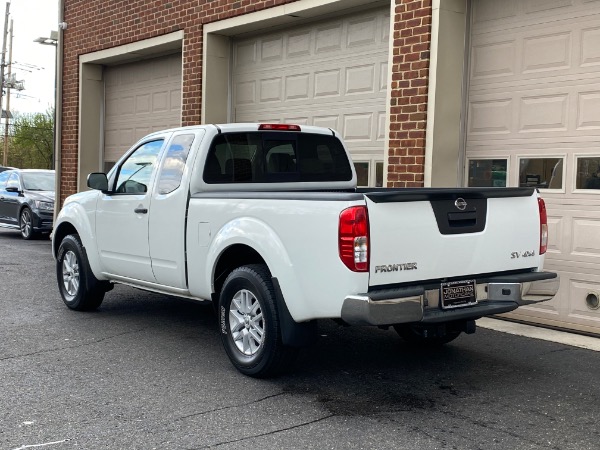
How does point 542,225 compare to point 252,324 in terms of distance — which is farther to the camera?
point 542,225

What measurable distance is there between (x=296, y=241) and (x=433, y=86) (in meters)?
4.07

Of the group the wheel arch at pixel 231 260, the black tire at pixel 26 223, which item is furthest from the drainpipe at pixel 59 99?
the wheel arch at pixel 231 260

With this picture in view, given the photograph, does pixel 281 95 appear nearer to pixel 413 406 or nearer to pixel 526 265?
pixel 526 265

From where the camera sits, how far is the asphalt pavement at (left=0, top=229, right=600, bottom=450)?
14.6 ft

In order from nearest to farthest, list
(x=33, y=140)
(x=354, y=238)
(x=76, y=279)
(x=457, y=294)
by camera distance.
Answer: (x=354, y=238)
(x=457, y=294)
(x=76, y=279)
(x=33, y=140)

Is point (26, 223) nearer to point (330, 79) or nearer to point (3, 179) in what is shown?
point (3, 179)

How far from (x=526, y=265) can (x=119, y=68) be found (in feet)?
37.6

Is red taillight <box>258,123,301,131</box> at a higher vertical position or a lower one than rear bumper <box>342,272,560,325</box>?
higher

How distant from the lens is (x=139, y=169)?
7.33 metres

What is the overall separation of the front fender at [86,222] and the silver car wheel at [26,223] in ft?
30.0

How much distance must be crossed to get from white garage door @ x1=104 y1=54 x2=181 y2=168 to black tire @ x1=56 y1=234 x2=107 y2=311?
5.40 meters

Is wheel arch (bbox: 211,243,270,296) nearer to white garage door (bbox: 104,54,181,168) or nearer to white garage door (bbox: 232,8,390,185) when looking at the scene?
white garage door (bbox: 232,8,390,185)

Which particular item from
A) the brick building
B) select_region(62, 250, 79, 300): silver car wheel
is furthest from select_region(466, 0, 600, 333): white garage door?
select_region(62, 250, 79, 300): silver car wheel

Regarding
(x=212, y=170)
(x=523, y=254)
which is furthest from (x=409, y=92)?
(x=523, y=254)
